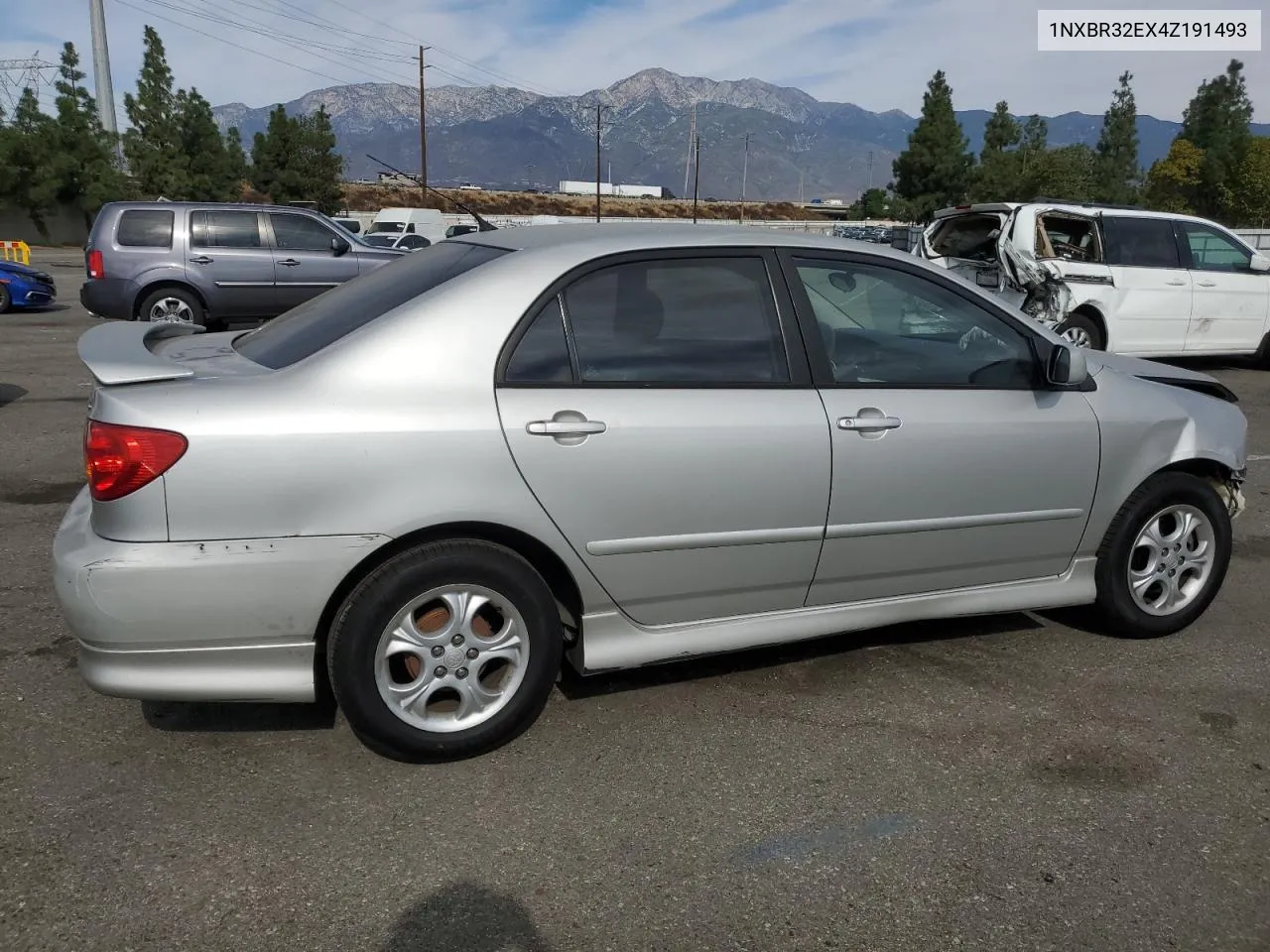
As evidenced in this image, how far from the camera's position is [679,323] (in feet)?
10.9

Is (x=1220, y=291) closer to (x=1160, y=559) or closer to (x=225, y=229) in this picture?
(x=1160, y=559)

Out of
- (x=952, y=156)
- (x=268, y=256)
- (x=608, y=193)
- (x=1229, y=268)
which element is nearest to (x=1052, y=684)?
(x=1229, y=268)

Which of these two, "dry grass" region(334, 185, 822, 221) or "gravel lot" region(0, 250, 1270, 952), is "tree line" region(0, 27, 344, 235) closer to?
"dry grass" region(334, 185, 822, 221)

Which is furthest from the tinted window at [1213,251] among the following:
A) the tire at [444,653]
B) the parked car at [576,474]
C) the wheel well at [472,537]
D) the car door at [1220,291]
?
the tire at [444,653]

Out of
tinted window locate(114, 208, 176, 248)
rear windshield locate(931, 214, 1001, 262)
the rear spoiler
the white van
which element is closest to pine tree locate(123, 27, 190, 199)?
the white van

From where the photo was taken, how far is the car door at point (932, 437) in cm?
344

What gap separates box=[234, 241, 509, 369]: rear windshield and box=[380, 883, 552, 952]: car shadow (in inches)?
63.2

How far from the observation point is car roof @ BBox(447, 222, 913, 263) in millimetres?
3326

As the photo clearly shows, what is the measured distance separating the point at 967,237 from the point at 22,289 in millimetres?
14811

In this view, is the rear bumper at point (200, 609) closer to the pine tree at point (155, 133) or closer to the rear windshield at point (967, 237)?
the rear windshield at point (967, 237)

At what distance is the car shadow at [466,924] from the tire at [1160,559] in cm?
274

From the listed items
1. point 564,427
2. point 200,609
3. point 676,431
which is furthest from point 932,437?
point 200,609

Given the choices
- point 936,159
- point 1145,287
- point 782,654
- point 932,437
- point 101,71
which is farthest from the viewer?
point 936,159

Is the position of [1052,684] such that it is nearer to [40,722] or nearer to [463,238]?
[463,238]
